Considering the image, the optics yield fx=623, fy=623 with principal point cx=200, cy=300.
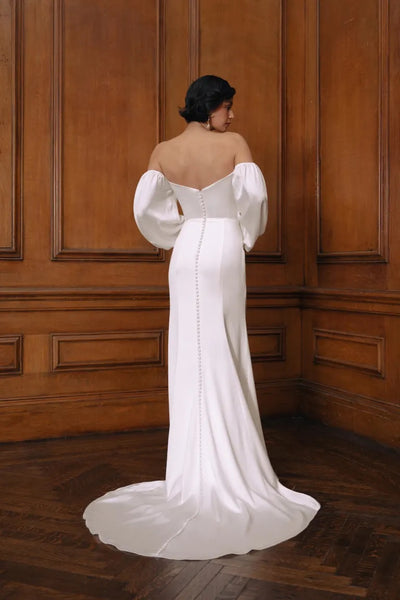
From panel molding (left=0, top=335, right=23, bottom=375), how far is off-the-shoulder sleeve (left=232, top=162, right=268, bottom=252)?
1888 millimetres

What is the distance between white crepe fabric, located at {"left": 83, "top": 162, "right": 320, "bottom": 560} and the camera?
271cm

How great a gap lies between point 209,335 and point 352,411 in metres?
1.81

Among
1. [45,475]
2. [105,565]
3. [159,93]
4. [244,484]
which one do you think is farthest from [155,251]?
[105,565]

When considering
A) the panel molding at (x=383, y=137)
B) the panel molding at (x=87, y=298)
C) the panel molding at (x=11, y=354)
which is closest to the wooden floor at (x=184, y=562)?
the panel molding at (x=11, y=354)

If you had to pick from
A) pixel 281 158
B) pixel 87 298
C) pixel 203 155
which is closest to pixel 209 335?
pixel 203 155

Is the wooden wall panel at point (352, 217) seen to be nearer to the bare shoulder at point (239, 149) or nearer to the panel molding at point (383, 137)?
the panel molding at point (383, 137)

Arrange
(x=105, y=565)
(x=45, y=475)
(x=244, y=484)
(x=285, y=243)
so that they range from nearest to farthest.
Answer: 1. (x=105, y=565)
2. (x=244, y=484)
3. (x=45, y=475)
4. (x=285, y=243)

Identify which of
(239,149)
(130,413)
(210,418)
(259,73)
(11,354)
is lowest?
(130,413)

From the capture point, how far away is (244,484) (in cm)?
274

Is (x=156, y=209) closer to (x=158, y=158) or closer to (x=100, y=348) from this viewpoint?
(x=158, y=158)

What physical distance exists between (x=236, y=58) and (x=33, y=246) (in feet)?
6.73

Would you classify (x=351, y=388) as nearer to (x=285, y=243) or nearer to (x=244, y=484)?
(x=285, y=243)

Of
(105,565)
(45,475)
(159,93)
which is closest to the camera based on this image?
(105,565)

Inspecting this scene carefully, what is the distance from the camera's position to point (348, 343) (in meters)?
4.34
